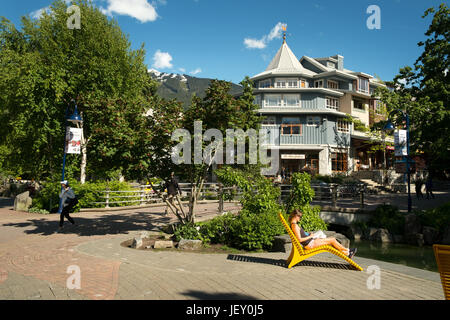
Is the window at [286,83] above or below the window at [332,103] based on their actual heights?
above

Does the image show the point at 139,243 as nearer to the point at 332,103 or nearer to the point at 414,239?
the point at 414,239

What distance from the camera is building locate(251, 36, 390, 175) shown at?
3722cm

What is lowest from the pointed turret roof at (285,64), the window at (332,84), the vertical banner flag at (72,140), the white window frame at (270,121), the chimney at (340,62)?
the vertical banner flag at (72,140)

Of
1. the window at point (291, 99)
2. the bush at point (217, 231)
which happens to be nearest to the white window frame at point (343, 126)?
the window at point (291, 99)

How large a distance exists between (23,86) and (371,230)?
18815mm

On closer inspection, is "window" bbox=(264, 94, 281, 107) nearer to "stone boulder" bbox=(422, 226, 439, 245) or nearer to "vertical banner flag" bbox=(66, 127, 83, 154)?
"vertical banner flag" bbox=(66, 127, 83, 154)

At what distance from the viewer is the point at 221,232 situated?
30.9ft

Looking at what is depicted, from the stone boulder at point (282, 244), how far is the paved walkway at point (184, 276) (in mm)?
277

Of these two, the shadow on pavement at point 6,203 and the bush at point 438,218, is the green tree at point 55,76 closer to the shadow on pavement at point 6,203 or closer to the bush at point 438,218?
the shadow on pavement at point 6,203

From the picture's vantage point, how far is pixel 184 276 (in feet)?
19.1

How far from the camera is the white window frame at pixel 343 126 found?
39.2 m

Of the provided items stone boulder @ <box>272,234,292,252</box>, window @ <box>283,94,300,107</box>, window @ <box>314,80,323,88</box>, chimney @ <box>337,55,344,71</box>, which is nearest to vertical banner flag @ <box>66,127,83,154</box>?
stone boulder @ <box>272,234,292,252</box>
